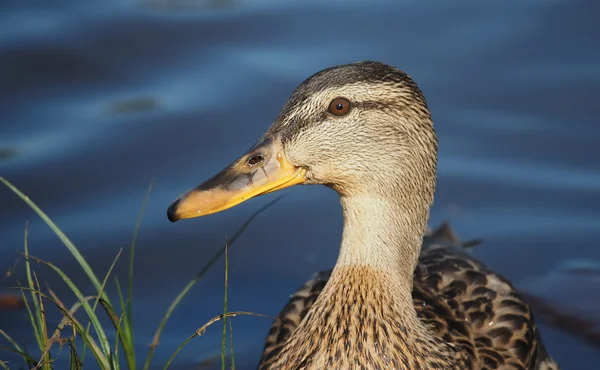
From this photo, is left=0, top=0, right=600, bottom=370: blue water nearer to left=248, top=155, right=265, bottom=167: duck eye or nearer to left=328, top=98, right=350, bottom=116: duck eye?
left=248, top=155, right=265, bottom=167: duck eye

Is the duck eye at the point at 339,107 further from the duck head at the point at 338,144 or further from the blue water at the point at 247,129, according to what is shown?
the blue water at the point at 247,129

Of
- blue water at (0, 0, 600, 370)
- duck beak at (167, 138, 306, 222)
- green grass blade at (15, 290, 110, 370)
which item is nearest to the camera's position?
green grass blade at (15, 290, 110, 370)

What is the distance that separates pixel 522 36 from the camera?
24.1 feet

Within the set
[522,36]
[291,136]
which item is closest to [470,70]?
[522,36]

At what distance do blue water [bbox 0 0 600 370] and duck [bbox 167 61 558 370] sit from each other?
1.46 m

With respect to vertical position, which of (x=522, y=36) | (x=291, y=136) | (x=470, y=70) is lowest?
(x=291, y=136)

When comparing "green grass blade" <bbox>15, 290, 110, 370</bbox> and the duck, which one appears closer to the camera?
"green grass blade" <bbox>15, 290, 110, 370</bbox>

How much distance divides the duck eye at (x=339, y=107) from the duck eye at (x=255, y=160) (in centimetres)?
30

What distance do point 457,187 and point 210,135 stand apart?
1.65 meters

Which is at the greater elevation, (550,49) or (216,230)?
(550,49)

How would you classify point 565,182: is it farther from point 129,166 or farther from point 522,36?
point 129,166

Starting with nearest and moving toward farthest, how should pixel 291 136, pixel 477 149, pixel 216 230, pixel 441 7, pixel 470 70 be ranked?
1. pixel 291 136
2. pixel 216 230
3. pixel 477 149
4. pixel 470 70
5. pixel 441 7

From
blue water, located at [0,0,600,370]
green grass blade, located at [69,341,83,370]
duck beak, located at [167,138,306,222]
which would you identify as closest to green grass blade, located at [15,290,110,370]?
green grass blade, located at [69,341,83,370]

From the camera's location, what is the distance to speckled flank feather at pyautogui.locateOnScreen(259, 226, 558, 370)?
145 inches
